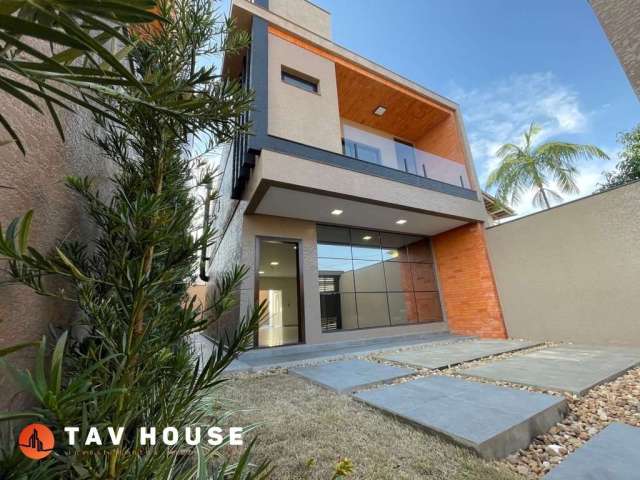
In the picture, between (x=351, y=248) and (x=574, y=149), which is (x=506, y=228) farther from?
(x=574, y=149)

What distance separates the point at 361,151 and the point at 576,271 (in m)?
5.74

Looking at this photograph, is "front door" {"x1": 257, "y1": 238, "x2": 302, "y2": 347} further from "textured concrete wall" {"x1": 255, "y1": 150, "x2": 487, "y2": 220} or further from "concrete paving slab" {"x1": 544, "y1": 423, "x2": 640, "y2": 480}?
"concrete paving slab" {"x1": 544, "y1": 423, "x2": 640, "y2": 480}

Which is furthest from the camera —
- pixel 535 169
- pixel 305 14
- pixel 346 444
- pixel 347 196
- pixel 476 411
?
pixel 535 169

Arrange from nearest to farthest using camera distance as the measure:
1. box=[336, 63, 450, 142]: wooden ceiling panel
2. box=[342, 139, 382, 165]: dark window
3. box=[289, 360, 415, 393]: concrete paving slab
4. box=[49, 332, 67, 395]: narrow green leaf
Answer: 1. box=[49, 332, 67, 395]: narrow green leaf
2. box=[289, 360, 415, 393]: concrete paving slab
3. box=[342, 139, 382, 165]: dark window
4. box=[336, 63, 450, 142]: wooden ceiling panel

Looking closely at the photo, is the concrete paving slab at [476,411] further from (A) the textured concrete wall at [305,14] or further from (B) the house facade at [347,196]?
(A) the textured concrete wall at [305,14]

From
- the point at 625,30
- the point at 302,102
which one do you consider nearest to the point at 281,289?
the point at 302,102

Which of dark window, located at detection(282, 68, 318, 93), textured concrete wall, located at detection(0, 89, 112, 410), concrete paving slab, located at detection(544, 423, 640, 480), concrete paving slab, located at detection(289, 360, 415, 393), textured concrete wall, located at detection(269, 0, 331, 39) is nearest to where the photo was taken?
textured concrete wall, located at detection(0, 89, 112, 410)

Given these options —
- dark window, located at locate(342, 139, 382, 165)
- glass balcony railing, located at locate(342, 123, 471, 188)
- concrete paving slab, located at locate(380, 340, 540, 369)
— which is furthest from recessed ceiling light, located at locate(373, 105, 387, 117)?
concrete paving slab, located at locate(380, 340, 540, 369)

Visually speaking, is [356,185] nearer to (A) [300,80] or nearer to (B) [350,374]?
(A) [300,80]

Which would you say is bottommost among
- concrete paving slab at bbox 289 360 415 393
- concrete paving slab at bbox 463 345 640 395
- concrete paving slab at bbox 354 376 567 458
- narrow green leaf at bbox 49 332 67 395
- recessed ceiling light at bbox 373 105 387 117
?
concrete paving slab at bbox 463 345 640 395

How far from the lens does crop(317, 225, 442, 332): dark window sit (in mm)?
6574

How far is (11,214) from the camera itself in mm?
973

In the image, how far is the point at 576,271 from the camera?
5297mm

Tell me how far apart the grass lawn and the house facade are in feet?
7.34
